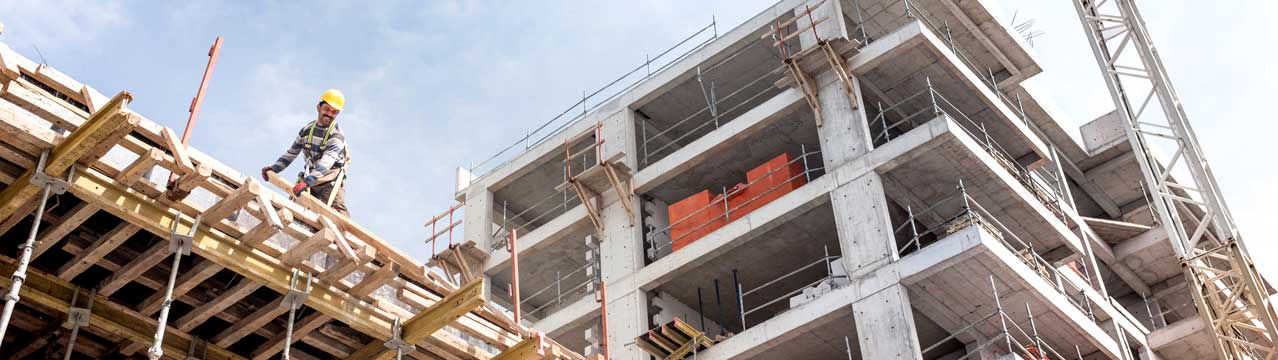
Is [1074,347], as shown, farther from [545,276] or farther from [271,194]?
[271,194]

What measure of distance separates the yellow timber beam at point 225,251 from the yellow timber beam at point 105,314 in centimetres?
125

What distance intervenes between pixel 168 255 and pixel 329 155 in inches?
134

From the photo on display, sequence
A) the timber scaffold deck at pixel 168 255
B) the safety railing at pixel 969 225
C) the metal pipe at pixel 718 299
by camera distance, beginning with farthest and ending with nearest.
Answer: the metal pipe at pixel 718 299
the safety railing at pixel 969 225
the timber scaffold deck at pixel 168 255

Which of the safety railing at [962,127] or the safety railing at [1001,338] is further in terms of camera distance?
the safety railing at [962,127]

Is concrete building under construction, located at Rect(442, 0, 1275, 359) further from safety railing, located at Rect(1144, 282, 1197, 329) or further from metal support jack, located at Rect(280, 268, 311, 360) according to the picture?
metal support jack, located at Rect(280, 268, 311, 360)

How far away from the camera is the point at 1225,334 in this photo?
1128 inches

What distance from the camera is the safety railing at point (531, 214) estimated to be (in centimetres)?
3594

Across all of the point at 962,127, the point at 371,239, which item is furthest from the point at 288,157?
the point at 962,127

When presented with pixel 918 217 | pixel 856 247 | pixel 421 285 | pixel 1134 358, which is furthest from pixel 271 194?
pixel 1134 358

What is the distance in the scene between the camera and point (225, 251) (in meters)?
13.2

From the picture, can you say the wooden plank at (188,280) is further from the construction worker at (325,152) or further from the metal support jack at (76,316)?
the construction worker at (325,152)

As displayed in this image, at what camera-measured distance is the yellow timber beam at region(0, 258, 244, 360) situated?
13.0m

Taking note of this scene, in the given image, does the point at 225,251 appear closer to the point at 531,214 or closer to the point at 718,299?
the point at 718,299

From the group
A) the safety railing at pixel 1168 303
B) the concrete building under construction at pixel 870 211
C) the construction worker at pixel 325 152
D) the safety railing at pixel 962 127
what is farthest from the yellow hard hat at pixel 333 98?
the safety railing at pixel 1168 303
